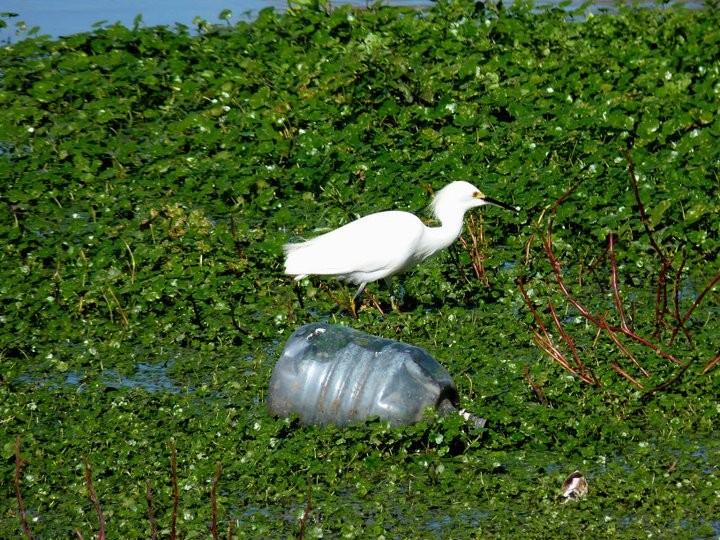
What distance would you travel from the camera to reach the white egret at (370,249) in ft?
22.5

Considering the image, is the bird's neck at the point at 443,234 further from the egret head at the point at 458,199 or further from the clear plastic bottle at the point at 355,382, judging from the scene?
the clear plastic bottle at the point at 355,382

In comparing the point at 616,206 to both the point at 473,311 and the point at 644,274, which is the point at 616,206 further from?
the point at 473,311

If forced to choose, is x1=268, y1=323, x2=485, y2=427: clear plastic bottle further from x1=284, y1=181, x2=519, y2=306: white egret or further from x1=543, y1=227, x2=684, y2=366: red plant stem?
x1=284, y1=181, x2=519, y2=306: white egret

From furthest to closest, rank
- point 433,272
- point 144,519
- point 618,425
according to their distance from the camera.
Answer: point 433,272
point 618,425
point 144,519

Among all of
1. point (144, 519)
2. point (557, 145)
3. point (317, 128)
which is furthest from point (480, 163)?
point (144, 519)

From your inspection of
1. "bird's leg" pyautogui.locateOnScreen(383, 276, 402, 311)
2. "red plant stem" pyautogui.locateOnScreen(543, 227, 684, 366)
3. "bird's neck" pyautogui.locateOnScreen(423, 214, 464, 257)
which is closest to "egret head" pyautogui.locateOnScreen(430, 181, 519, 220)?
"bird's neck" pyautogui.locateOnScreen(423, 214, 464, 257)

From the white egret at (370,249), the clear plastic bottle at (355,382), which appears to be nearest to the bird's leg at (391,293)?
the white egret at (370,249)

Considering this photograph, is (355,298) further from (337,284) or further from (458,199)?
(458,199)

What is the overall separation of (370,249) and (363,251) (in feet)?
0.14

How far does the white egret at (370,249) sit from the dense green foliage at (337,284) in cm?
21

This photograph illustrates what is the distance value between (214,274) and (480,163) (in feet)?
7.42

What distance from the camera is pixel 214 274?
7.07 meters

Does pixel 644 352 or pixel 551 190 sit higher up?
pixel 551 190

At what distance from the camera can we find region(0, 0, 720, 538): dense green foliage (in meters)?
4.94
